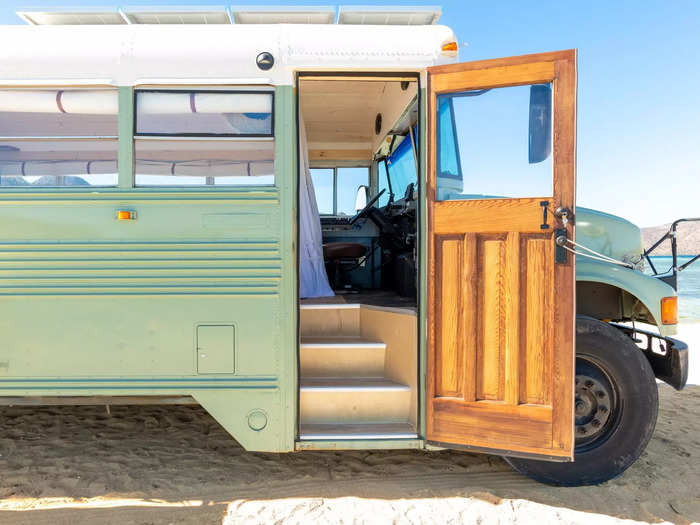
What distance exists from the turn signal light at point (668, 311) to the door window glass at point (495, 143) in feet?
3.64

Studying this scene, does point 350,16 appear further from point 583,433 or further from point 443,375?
point 583,433

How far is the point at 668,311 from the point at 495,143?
157 cm

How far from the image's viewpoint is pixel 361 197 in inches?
226

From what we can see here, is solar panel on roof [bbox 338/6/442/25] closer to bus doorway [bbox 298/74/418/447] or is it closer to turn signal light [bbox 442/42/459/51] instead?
turn signal light [bbox 442/42/459/51]

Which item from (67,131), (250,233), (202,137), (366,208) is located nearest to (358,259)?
(366,208)

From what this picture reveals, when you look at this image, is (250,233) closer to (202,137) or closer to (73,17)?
(202,137)

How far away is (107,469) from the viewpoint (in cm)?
300

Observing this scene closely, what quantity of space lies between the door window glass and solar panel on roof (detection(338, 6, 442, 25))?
0.57 meters

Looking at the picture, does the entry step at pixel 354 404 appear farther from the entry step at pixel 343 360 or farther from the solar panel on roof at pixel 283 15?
the solar panel on roof at pixel 283 15

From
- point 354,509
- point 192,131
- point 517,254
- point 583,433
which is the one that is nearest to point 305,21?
point 192,131

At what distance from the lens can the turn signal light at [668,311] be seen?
2844mm

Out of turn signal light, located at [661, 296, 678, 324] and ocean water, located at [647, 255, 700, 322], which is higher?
turn signal light, located at [661, 296, 678, 324]

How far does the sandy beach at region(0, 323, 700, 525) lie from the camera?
252 cm

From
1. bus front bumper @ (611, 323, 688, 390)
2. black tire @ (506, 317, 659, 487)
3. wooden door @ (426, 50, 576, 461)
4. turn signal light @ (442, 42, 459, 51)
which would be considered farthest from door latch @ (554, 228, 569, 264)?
turn signal light @ (442, 42, 459, 51)
